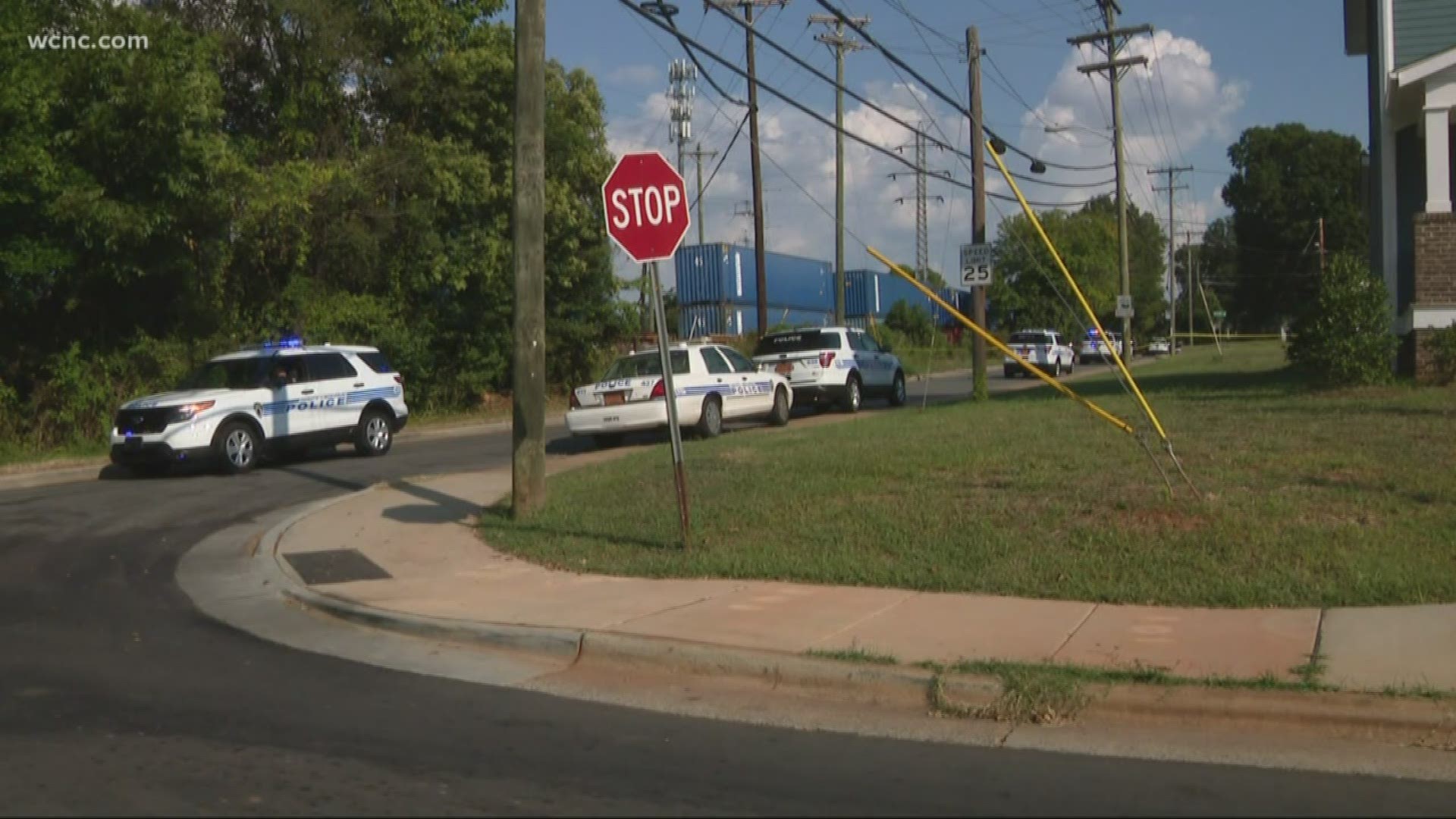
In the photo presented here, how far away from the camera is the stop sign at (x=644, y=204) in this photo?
1079 cm

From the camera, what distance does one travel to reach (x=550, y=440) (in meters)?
24.8

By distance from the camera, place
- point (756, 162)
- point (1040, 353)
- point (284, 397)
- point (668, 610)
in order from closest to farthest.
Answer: point (668, 610)
point (284, 397)
point (756, 162)
point (1040, 353)

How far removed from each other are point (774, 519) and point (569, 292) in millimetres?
23787

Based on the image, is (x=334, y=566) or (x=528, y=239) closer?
(x=334, y=566)

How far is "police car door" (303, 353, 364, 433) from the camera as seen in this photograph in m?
20.9

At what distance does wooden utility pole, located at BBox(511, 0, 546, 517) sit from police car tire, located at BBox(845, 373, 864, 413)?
14.6 m

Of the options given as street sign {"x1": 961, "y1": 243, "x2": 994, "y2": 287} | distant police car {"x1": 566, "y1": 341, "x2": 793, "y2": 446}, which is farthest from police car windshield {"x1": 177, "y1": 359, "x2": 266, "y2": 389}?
street sign {"x1": 961, "y1": 243, "x2": 994, "y2": 287}

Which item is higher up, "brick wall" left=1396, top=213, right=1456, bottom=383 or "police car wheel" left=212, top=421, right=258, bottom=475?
"brick wall" left=1396, top=213, right=1456, bottom=383

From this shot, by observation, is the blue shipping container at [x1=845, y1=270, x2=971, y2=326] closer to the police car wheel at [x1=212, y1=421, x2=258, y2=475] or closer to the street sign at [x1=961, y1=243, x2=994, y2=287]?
the street sign at [x1=961, y1=243, x2=994, y2=287]

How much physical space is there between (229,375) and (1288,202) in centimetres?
7968

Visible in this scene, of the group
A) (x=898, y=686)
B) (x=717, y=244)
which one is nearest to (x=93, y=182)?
(x=898, y=686)

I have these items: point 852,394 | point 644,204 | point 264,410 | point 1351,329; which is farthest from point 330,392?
point 1351,329

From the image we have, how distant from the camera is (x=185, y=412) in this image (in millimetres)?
18984

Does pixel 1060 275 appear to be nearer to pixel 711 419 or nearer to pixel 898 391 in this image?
pixel 898 391
